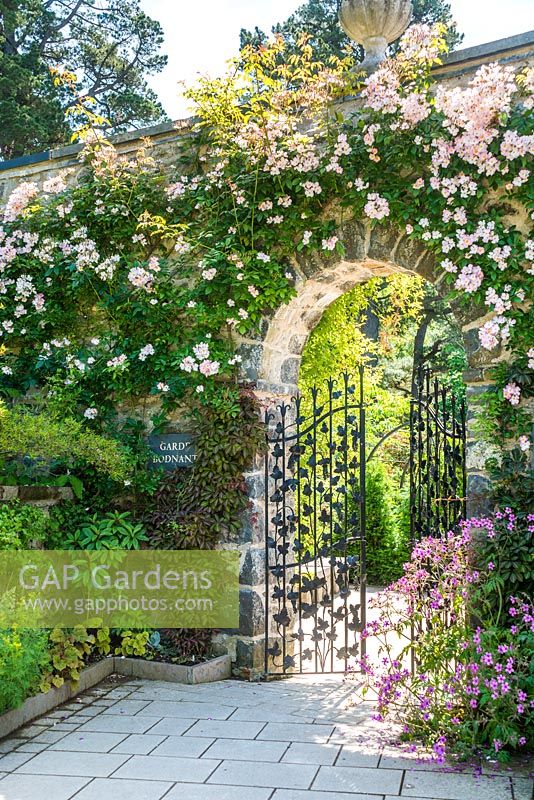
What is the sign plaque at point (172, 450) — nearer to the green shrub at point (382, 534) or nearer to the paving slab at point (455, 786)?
the paving slab at point (455, 786)

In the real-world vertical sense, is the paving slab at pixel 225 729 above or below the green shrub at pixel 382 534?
below

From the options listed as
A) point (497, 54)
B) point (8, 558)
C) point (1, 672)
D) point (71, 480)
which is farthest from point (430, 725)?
point (497, 54)

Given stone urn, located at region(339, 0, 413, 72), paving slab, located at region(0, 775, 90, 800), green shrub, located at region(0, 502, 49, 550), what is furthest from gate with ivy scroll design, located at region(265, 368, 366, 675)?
stone urn, located at region(339, 0, 413, 72)

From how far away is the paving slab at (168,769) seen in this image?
3.42m

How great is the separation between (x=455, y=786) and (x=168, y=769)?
122cm

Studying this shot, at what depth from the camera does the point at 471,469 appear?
451 centimetres

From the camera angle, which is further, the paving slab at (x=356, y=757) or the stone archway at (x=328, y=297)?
the stone archway at (x=328, y=297)

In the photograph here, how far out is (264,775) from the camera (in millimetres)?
3432

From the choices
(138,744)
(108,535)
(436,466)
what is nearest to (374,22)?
(436,466)

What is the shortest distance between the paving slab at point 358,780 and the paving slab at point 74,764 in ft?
3.00

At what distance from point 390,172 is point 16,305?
9.81 ft

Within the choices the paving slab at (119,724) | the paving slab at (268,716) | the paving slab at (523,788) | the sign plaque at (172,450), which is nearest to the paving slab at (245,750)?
the paving slab at (268,716)

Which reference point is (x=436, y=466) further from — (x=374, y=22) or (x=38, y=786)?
(x=38, y=786)

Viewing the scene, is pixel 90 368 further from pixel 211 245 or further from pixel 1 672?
pixel 1 672
